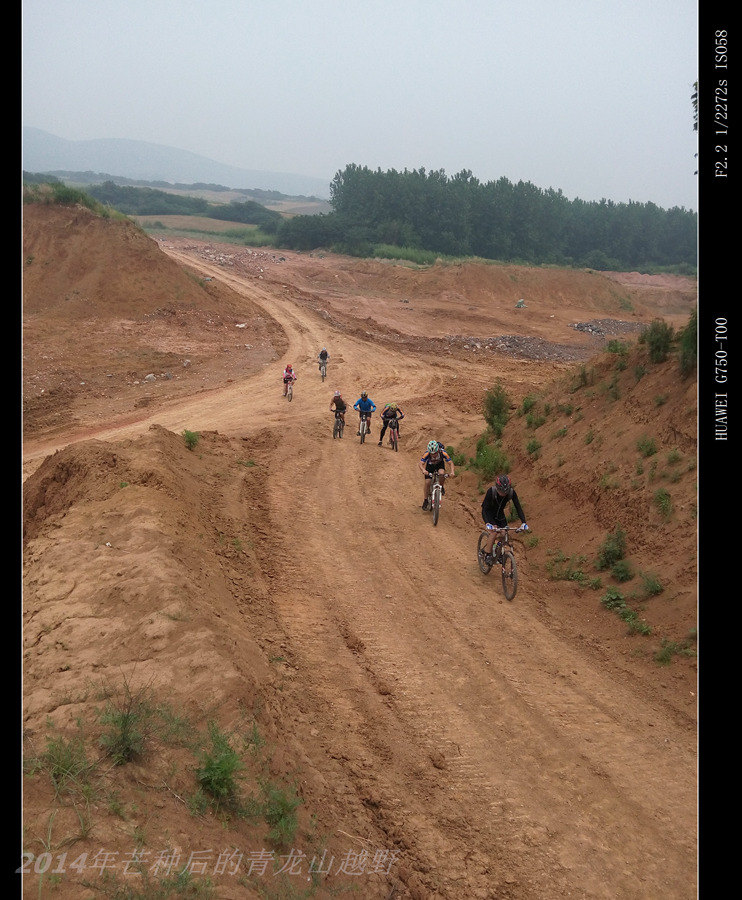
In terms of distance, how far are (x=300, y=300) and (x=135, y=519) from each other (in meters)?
36.1

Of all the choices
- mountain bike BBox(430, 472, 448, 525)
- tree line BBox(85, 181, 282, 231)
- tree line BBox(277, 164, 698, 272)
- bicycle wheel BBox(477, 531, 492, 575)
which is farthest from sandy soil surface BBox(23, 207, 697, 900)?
tree line BBox(85, 181, 282, 231)

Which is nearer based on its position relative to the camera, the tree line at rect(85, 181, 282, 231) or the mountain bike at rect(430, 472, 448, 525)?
the mountain bike at rect(430, 472, 448, 525)

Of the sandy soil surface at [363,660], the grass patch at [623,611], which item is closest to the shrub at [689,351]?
the sandy soil surface at [363,660]

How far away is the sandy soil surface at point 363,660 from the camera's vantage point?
16.3ft

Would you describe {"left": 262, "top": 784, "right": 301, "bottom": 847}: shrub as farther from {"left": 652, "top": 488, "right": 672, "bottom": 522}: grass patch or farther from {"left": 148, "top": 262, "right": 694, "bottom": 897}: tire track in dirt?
{"left": 652, "top": 488, "right": 672, "bottom": 522}: grass patch

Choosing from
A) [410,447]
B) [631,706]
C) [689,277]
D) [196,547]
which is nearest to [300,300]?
[410,447]

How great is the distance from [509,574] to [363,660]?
3.29m

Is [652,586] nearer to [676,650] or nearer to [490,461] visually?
[676,650]

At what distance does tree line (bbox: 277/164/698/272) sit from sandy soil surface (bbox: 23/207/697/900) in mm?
64049

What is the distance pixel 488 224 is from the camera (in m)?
86.5

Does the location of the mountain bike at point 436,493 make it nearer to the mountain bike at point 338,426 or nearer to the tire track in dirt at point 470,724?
the tire track in dirt at point 470,724

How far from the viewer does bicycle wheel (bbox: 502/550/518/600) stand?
10328mm
